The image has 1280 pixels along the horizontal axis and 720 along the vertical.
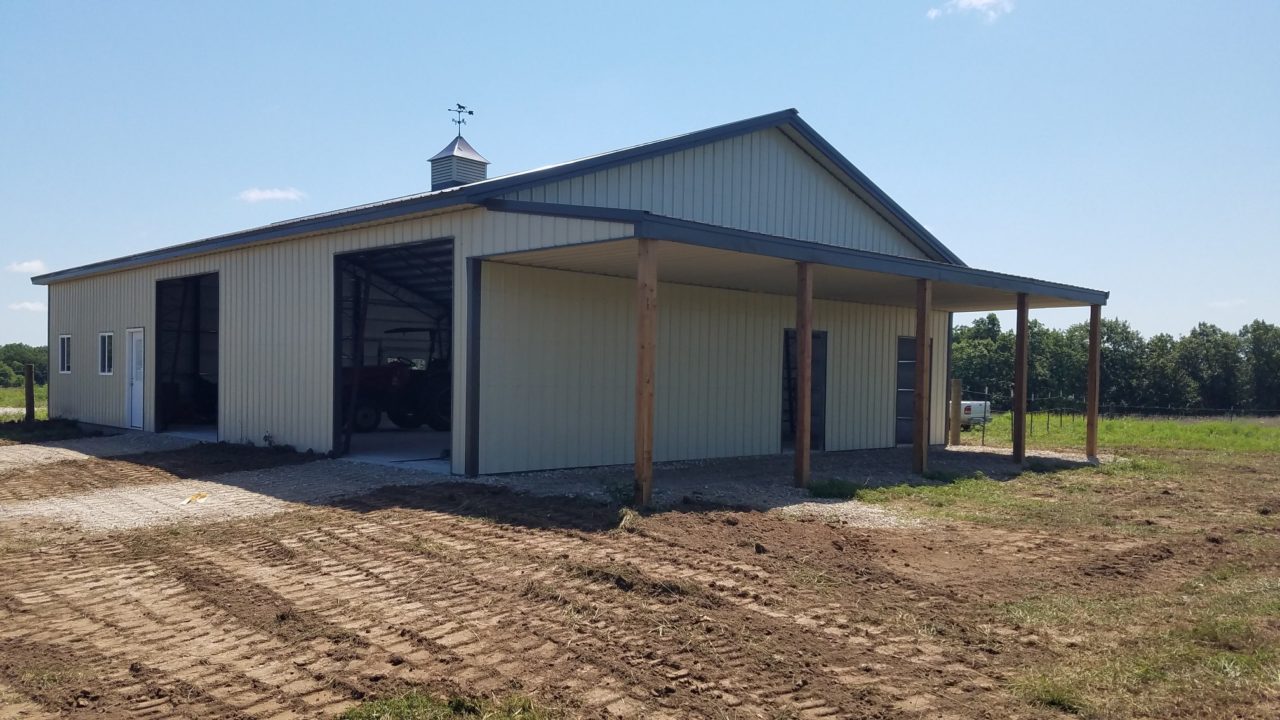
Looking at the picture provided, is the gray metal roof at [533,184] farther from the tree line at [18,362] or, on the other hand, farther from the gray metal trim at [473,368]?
the tree line at [18,362]

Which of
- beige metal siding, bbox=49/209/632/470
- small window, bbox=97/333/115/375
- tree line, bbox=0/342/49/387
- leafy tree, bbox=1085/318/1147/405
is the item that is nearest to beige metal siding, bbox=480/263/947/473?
beige metal siding, bbox=49/209/632/470

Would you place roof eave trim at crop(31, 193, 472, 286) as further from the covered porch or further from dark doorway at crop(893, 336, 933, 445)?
dark doorway at crop(893, 336, 933, 445)

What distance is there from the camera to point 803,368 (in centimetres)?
1066

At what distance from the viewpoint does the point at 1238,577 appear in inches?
268

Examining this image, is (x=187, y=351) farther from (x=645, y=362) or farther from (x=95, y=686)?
(x=95, y=686)

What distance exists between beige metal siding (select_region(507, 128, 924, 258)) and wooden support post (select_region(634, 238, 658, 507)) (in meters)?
2.72

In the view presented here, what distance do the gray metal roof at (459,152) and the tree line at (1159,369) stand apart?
34.8m

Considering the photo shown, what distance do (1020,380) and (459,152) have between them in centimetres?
1025

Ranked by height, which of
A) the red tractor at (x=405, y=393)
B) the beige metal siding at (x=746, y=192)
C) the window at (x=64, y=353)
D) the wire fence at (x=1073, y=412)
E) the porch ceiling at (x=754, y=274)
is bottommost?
the wire fence at (x=1073, y=412)

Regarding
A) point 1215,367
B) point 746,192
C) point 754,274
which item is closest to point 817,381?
point 746,192

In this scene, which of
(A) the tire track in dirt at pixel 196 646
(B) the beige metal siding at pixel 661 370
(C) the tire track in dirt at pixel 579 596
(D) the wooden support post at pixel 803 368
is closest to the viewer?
(A) the tire track in dirt at pixel 196 646

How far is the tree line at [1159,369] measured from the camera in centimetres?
4612

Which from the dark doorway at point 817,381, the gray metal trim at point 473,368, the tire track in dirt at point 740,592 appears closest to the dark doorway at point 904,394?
the dark doorway at point 817,381

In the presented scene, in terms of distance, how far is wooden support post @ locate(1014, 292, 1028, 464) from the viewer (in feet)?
47.8
